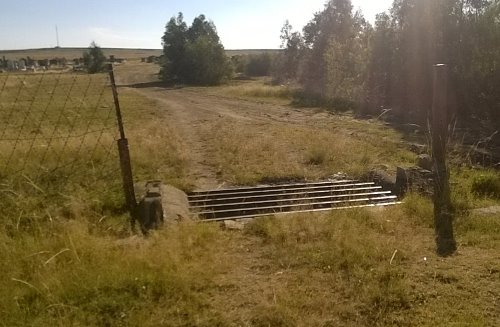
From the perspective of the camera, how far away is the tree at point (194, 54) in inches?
1613

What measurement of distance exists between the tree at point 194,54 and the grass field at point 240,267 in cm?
3666

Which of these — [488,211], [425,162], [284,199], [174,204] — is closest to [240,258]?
[174,204]

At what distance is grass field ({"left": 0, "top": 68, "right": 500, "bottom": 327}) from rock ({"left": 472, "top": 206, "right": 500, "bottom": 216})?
10 centimetres

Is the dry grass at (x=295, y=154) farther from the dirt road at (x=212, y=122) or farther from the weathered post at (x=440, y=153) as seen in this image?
the weathered post at (x=440, y=153)

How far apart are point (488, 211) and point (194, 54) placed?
130 feet

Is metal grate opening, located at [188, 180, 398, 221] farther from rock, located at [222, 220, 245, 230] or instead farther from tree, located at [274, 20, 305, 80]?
tree, located at [274, 20, 305, 80]

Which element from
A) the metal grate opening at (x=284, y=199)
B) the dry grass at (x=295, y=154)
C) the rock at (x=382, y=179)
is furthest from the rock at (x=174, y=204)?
the rock at (x=382, y=179)

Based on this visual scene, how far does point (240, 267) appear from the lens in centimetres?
378

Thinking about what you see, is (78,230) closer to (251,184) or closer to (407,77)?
(251,184)

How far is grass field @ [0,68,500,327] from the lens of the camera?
2.99 metres

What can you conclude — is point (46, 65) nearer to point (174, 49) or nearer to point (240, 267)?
point (240, 267)

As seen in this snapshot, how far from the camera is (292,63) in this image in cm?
3722

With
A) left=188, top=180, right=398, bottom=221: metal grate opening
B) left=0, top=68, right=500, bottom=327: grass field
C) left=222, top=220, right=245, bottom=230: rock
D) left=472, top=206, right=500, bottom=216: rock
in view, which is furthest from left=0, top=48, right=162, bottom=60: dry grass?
left=472, top=206, right=500, bottom=216: rock

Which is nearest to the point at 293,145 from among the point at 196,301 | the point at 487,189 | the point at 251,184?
the point at 251,184
